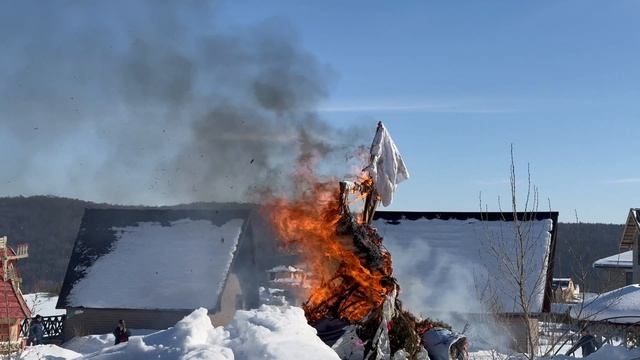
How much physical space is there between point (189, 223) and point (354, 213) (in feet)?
61.7

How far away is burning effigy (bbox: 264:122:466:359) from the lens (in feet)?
41.2

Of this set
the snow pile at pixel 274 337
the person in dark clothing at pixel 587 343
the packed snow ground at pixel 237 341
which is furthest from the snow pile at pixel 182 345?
the person in dark clothing at pixel 587 343

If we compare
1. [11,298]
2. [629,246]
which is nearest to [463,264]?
[11,298]

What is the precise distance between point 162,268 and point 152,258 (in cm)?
84

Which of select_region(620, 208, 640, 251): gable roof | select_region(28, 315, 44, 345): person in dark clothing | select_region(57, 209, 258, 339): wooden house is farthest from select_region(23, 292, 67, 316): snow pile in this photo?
select_region(620, 208, 640, 251): gable roof

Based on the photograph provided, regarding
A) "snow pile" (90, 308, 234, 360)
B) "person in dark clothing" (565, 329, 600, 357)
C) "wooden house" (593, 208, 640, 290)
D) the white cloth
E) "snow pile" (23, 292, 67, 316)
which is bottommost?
"snow pile" (90, 308, 234, 360)

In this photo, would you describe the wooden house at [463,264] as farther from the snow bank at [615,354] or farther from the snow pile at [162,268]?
the snow pile at [162,268]

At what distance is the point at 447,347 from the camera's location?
1310 cm

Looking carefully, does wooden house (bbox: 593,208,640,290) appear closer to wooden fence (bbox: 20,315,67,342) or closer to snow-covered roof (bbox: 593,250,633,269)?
snow-covered roof (bbox: 593,250,633,269)

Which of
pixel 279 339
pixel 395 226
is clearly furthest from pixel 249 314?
pixel 395 226

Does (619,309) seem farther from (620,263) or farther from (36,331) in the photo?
(620,263)

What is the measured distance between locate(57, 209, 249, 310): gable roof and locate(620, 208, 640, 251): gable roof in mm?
20282

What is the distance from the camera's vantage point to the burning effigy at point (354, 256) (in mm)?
12555

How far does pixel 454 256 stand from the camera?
2714 centimetres
